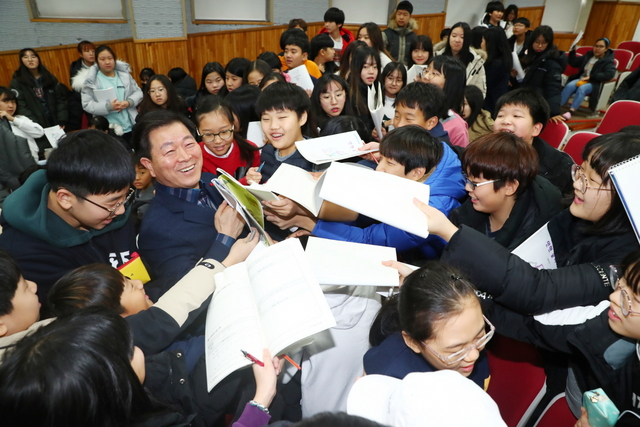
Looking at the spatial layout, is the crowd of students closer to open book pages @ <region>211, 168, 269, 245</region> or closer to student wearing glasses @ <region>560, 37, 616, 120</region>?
open book pages @ <region>211, 168, 269, 245</region>

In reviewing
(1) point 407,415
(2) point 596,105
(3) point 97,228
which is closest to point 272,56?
(3) point 97,228

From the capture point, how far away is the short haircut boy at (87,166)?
135cm

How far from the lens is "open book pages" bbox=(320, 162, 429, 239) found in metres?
1.25

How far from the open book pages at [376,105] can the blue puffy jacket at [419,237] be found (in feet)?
4.07

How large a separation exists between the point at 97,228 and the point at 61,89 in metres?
4.19

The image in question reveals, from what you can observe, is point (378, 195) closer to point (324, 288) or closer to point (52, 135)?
point (324, 288)

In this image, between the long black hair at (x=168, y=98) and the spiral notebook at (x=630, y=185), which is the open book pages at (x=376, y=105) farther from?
the spiral notebook at (x=630, y=185)

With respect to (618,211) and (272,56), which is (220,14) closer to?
(272,56)

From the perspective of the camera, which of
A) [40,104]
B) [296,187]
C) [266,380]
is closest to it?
[266,380]

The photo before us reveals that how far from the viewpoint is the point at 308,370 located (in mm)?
1254

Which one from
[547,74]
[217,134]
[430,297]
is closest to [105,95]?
[217,134]

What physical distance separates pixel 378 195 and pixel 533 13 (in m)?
11.5

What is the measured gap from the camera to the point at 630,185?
3.61 feet

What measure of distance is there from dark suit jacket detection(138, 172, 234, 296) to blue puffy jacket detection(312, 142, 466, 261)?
47 centimetres
